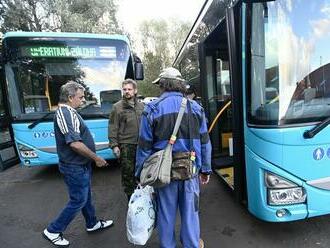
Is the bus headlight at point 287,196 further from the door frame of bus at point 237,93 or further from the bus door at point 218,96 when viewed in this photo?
the bus door at point 218,96

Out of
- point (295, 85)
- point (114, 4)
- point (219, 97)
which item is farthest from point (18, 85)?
point (114, 4)

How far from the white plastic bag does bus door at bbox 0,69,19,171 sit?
13.2 feet

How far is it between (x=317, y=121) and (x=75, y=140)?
2.43m

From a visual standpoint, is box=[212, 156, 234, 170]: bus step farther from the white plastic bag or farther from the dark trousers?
the white plastic bag

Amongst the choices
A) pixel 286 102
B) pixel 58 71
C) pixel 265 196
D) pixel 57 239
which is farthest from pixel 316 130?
pixel 58 71

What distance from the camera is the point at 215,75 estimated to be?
5.75 meters

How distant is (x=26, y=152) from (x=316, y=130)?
5129 mm

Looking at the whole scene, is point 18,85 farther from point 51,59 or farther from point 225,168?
point 225,168

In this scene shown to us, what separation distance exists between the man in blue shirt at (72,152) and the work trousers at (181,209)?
0.99m

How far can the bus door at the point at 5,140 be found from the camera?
239 inches

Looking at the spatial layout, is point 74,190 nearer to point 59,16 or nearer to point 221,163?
point 221,163

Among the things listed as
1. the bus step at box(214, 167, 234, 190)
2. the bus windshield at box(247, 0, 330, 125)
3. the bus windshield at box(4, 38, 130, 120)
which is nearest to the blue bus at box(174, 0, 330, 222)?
the bus windshield at box(247, 0, 330, 125)

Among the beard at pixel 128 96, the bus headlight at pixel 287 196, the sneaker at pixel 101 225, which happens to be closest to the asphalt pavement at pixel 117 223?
the sneaker at pixel 101 225

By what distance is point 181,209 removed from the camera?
122 inches
